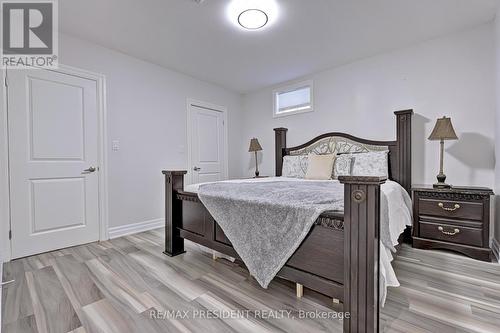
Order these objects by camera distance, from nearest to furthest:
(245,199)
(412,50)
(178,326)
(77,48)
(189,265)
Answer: (178,326)
(245,199)
(189,265)
(77,48)
(412,50)

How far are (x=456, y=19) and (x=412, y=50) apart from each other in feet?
1.83

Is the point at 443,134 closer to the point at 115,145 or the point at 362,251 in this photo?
the point at 362,251

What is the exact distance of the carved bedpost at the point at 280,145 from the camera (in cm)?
425

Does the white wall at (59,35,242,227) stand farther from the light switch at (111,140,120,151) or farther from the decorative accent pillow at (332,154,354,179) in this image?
the decorative accent pillow at (332,154,354,179)

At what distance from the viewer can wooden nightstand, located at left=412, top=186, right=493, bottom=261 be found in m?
2.36

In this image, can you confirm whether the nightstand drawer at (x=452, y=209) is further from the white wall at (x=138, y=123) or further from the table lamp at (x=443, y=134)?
the white wall at (x=138, y=123)

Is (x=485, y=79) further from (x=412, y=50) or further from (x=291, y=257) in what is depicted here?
(x=291, y=257)

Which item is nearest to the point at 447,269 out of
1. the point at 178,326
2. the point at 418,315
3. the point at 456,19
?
the point at 418,315

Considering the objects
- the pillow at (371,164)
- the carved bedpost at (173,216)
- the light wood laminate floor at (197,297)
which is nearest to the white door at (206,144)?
the carved bedpost at (173,216)

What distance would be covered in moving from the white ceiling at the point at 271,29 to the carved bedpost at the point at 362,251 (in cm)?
195

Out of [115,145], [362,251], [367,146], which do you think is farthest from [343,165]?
[115,145]

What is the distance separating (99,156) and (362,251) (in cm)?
309

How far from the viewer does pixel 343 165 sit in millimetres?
3217

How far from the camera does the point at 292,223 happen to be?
1.56 meters
